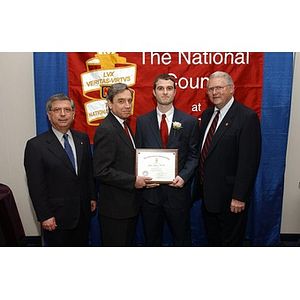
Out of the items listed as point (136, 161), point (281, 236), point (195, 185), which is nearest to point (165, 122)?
point (136, 161)

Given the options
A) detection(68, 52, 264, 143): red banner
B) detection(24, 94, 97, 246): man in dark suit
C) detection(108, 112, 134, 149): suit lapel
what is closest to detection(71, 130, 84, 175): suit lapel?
detection(24, 94, 97, 246): man in dark suit

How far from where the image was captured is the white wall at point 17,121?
3256mm

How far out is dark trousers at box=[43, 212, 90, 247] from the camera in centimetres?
255

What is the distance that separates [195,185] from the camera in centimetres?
288

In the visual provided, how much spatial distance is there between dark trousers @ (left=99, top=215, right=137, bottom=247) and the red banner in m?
1.07

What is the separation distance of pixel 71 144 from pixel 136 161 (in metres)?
0.51

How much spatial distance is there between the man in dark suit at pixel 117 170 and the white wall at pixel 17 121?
1230 mm

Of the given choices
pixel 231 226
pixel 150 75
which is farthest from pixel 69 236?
pixel 150 75

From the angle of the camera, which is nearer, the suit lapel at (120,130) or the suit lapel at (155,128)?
the suit lapel at (120,130)

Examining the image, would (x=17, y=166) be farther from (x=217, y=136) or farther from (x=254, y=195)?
(x=254, y=195)

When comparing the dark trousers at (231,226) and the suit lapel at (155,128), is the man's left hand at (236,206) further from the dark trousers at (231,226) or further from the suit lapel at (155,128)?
the suit lapel at (155,128)

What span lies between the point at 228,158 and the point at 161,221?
770mm

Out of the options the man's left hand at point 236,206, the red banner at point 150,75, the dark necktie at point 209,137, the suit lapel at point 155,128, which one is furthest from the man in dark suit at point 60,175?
the man's left hand at point 236,206

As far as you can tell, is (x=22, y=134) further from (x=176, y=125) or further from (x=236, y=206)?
(x=236, y=206)
